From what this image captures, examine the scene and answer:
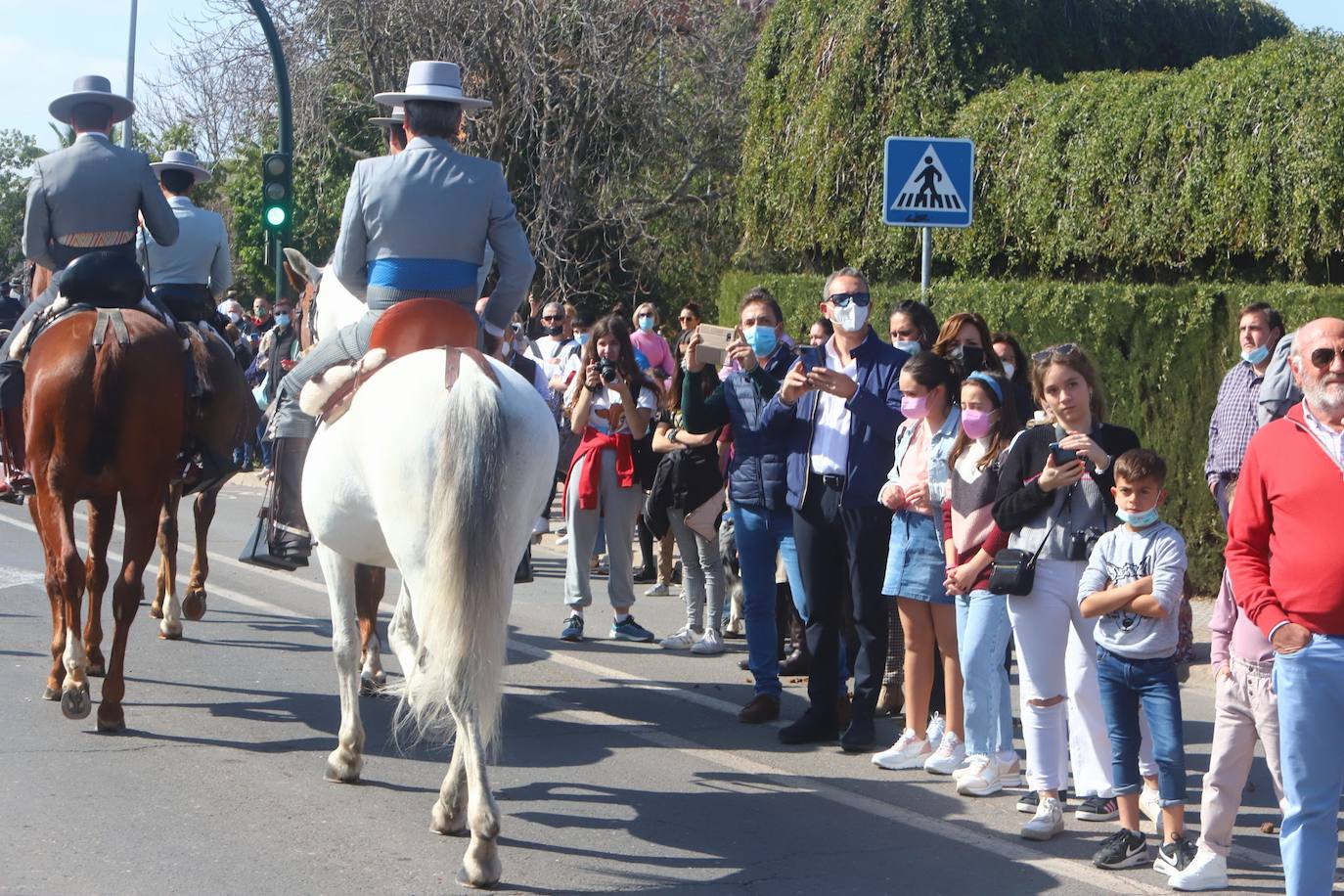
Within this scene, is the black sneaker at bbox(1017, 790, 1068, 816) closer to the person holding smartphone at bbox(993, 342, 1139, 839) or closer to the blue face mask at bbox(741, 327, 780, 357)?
the person holding smartphone at bbox(993, 342, 1139, 839)

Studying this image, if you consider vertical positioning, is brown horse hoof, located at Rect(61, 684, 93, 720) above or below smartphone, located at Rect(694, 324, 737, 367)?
below

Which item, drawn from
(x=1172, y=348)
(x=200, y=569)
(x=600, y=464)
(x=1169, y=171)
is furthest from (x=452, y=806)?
(x=1169, y=171)

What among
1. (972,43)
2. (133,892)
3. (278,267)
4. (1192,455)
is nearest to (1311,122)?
(1192,455)

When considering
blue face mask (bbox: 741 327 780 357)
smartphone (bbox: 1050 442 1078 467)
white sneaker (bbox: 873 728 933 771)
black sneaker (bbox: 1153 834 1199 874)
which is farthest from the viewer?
blue face mask (bbox: 741 327 780 357)

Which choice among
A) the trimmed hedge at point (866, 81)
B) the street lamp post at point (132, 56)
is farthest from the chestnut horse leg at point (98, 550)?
the street lamp post at point (132, 56)

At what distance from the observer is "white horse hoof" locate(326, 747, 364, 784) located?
6957 millimetres

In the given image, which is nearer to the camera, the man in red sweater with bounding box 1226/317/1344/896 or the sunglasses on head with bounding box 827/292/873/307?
the man in red sweater with bounding box 1226/317/1344/896

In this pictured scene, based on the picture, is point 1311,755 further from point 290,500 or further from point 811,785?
point 290,500

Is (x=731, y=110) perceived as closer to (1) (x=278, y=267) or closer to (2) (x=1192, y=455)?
(1) (x=278, y=267)

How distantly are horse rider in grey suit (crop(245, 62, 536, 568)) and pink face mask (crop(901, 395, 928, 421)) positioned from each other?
179cm

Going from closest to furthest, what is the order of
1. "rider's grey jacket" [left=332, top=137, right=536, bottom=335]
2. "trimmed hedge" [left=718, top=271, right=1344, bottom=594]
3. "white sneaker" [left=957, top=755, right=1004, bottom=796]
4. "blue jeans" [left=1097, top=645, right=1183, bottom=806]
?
"blue jeans" [left=1097, top=645, right=1183, bottom=806] → "rider's grey jacket" [left=332, top=137, right=536, bottom=335] → "white sneaker" [left=957, top=755, right=1004, bottom=796] → "trimmed hedge" [left=718, top=271, right=1344, bottom=594]

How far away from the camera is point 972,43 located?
594 inches

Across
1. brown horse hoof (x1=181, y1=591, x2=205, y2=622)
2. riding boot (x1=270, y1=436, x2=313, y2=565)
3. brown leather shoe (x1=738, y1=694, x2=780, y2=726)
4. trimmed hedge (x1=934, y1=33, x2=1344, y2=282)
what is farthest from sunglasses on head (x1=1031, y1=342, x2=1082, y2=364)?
brown horse hoof (x1=181, y1=591, x2=205, y2=622)

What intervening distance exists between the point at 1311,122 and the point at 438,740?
714cm
